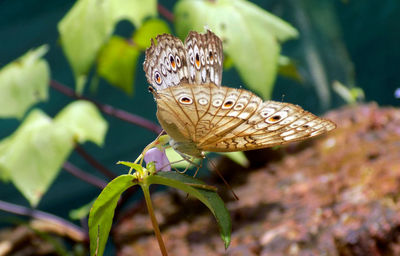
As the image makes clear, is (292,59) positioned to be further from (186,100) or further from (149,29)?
(186,100)

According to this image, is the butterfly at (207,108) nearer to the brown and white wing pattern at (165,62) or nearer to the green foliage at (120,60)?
the brown and white wing pattern at (165,62)

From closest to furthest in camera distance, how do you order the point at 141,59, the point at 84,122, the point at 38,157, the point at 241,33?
the point at 241,33, the point at 38,157, the point at 84,122, the point at 141,59

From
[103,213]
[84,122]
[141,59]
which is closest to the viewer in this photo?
[103,213]

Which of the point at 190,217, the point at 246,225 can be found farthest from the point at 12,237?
the point at 246,225

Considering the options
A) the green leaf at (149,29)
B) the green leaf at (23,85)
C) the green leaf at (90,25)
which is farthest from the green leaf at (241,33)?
the green leaf at (23,85)

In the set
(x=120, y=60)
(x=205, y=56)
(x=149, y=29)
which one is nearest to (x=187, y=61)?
(x=205, y=56)

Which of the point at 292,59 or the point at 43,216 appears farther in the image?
the point at 292,59

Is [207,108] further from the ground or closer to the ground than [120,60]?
further from the ground
